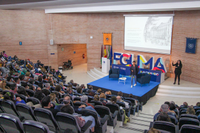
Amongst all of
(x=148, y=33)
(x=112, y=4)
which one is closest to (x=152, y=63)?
(x=148, y=33)

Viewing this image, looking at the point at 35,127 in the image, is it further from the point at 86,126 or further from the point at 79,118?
the point at 86,126

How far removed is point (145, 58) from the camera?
42.1ft

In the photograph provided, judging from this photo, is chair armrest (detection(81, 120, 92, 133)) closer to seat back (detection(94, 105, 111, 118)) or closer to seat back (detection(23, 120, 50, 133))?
seat back (detection(23, 120, 50, 133))

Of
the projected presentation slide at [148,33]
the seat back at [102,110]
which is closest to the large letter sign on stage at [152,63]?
the projected presentation slide at [148,33]

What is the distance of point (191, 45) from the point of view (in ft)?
35.0

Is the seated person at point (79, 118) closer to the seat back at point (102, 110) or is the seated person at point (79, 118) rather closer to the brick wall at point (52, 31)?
the seat back at point (102, 110)

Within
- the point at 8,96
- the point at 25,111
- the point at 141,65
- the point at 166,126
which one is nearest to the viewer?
the point at 166,126

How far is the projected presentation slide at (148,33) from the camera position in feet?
38.0

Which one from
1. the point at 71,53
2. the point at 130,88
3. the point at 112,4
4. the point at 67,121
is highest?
the point at 112,4

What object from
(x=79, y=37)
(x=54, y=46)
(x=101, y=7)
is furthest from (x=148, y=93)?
(x=54, y=46)

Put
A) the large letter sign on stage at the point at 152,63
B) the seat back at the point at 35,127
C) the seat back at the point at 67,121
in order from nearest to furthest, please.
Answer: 1. the seat back at the point at 35,127
2. the seat back at the point at 67,121
3. the large letter sign on stage at the point at 152,63

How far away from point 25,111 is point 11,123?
0.65 metres

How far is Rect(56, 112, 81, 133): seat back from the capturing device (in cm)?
331

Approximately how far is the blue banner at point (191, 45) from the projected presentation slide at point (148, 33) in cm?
106
